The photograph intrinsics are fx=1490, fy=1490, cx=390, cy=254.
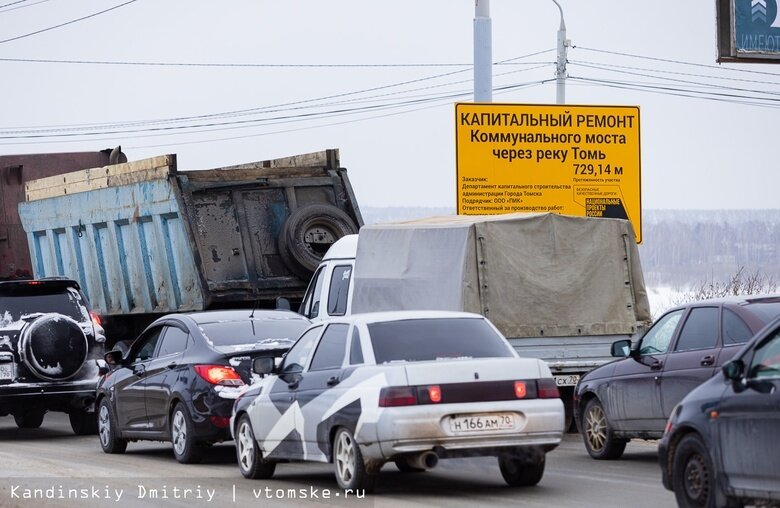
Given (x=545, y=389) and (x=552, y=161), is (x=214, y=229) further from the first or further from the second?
(x=545, y=389)

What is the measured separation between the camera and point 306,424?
12.0 metres

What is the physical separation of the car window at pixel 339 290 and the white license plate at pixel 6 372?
3.98m

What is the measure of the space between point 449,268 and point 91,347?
473 cm

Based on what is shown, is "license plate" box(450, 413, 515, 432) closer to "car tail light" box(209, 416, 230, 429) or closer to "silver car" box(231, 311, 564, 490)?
"silver car" box(231, 311, 564, 490)

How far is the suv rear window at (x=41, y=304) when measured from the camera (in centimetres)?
1839

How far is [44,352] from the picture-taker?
711 inches

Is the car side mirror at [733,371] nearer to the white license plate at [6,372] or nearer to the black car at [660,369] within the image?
the black car at [660,369]

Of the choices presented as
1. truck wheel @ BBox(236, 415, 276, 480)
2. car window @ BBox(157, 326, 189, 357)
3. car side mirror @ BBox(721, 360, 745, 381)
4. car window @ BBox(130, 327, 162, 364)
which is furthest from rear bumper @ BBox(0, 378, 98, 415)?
car side mirror @ BBox(721, 360, 745, 381)

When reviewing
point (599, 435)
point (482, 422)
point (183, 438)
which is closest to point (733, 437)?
point (482, 422)

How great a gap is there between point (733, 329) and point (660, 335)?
138cm

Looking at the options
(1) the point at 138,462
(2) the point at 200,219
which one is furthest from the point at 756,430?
(2) the point at 200,219

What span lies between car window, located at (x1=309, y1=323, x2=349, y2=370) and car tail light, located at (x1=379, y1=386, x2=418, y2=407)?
0.98m

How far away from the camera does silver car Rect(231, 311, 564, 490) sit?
10.8 metres

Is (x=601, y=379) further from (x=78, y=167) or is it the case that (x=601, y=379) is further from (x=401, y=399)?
(x=78, y=167)
